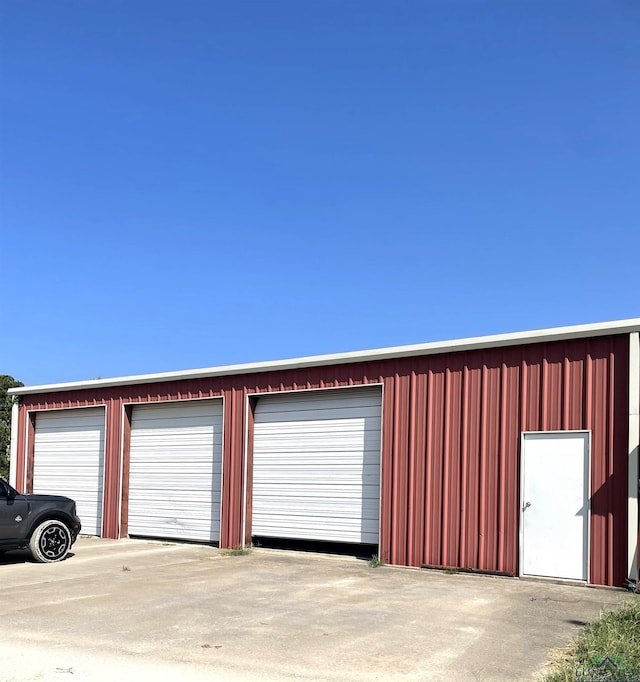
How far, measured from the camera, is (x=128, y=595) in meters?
9.58

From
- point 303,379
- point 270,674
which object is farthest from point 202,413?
point 270,674

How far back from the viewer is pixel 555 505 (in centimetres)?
1094

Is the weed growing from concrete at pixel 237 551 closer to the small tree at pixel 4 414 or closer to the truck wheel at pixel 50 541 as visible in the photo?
the truck wheel at pixel 50 541

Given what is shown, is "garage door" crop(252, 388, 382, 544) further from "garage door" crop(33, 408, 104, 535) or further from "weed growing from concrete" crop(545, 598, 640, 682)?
"weed growing from concrete" crop(545, 598, 640, 682)

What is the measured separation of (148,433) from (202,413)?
172 centimetres

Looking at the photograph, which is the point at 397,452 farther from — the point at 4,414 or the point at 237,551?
the point at 4,414

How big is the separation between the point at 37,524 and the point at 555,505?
8.23m

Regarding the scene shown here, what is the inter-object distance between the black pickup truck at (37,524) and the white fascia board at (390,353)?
395 centimetres

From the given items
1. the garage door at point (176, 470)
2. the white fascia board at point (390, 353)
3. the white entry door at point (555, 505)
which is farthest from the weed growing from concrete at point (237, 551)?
the white entry door at point (555, 505)

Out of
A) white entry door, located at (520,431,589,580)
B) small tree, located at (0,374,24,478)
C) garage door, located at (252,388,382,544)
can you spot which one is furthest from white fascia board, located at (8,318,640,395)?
small tree, located at (0,374,24,478)

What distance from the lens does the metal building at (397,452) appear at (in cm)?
1067

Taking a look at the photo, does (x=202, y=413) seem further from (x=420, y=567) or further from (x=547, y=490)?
(x=547, y=490)

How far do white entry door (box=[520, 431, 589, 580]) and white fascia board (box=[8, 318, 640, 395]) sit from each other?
143 cm

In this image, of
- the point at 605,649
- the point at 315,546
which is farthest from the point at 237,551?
the point at 605,649
